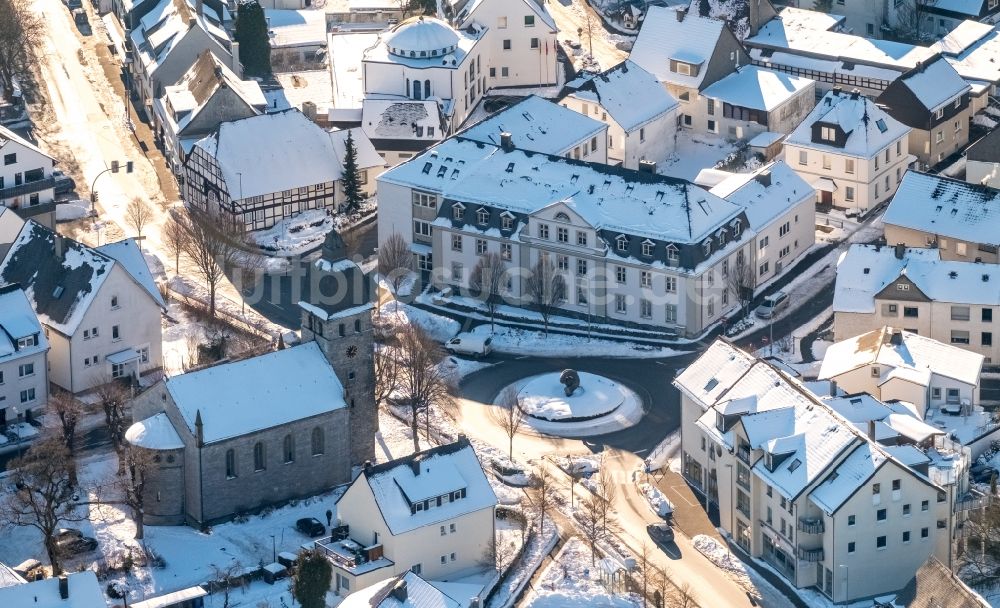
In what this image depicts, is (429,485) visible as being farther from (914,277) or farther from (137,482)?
(914,277)

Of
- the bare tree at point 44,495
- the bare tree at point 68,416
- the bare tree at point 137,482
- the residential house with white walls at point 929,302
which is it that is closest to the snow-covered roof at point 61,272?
the bare tree at point 68,416

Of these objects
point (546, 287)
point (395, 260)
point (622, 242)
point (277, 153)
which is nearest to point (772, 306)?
point (622, 242)

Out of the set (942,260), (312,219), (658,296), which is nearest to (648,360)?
(658,296)

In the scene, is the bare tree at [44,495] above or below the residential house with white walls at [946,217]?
below

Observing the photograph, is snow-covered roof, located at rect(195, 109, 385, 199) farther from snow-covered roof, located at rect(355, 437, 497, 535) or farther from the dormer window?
snow-covered roof, located at rect(355, 437, 497, 535)

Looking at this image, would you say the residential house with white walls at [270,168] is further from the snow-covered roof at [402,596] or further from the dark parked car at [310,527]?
the snow-covered roof at [402,596]

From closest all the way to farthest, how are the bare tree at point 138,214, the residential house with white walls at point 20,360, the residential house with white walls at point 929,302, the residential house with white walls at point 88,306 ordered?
1. the residential house with white walls at point 20,360
2. the residential house with white walls at point 88,306
3. the residential house with white walls at point 929,302
4. the bare tree at point 138,214
